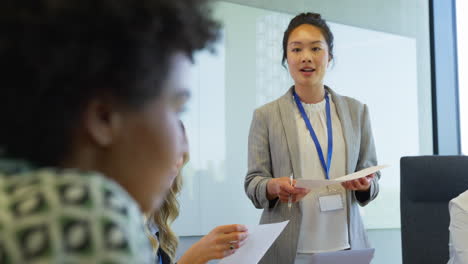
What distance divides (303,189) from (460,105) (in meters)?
3.12

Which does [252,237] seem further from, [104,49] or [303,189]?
[104,49]

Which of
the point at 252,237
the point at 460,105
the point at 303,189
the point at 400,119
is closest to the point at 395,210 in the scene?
the point at 400,119

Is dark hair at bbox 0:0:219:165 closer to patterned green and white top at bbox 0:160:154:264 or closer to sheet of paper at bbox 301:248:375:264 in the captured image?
patterned green and white top at bbox 0:160:154:264

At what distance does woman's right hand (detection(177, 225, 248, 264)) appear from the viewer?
1536mm

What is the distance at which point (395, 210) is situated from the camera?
4.46 m

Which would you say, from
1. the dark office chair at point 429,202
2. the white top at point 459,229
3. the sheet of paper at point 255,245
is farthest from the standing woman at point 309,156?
the sheet of paper at point 255,245

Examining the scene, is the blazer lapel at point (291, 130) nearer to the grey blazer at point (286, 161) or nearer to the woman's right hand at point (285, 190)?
the grey blazer at point (286, 161)

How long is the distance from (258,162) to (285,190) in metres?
0.29

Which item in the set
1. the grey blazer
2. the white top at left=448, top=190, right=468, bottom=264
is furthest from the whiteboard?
the white top at left=448, top=190, right=468, bottom=264

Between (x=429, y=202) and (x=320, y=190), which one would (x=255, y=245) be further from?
(x=429, y=202)

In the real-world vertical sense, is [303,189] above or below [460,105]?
below

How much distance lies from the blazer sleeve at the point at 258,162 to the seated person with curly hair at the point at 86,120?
1991 mm

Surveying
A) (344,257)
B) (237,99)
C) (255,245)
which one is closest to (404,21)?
(237,99)

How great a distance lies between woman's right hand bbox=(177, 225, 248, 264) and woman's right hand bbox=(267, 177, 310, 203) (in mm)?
753
